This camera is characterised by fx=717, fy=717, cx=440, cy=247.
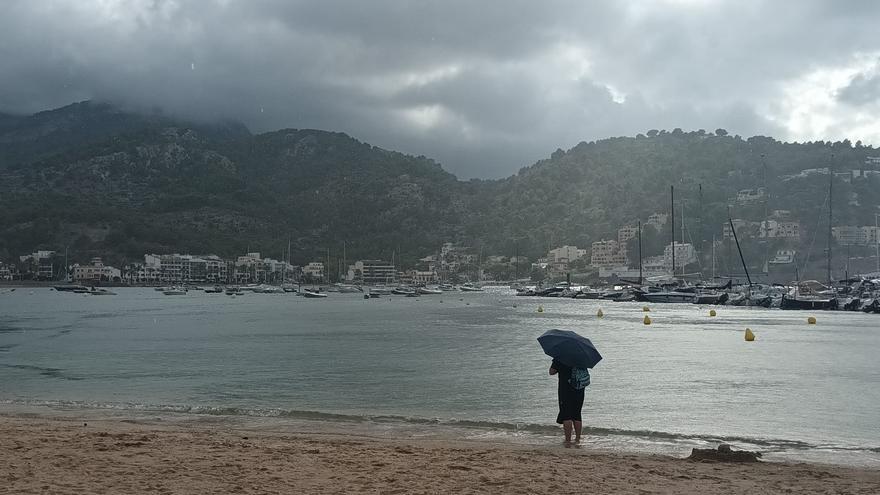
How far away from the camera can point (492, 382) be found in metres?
24.9

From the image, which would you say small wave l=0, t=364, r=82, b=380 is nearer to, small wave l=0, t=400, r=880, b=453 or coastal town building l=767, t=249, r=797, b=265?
small wave l=0, t=400, r=880, b=453

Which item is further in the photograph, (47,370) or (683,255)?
(683,255)

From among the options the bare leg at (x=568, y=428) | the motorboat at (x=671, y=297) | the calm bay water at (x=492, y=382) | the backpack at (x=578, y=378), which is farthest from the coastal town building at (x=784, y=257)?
the backpack at (x=578, y=378)

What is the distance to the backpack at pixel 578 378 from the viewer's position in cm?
1348

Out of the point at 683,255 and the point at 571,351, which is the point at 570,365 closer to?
the point at 571,351

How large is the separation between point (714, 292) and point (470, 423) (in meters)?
103

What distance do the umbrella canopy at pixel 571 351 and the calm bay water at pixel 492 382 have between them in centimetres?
205

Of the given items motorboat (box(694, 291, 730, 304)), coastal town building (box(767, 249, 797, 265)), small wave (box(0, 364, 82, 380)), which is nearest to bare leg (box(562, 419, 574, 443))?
small wave (box(0, 364, 82, 380))

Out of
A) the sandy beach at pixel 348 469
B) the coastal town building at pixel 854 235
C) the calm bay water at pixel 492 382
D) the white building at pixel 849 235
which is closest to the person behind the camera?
the sandy beach at pixel 348 469

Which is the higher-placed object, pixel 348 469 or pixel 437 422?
pixel 348 469

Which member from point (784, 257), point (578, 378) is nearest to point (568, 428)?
point (578, 378)

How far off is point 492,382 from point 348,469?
14.8 m

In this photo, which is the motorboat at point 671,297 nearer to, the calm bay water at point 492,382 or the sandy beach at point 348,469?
the calm bay water at point 492,382

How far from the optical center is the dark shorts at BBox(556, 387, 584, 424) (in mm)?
13711
